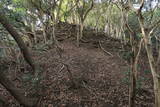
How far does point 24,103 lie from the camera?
4684 millimetres

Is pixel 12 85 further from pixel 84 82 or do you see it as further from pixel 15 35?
pixel 84 82

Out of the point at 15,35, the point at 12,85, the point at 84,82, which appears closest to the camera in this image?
the point at 12,85

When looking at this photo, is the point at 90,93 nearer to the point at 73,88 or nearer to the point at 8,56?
the point at 73,88

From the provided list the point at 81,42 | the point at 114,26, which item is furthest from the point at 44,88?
the point at 114,26

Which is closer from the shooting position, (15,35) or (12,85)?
(12,85)

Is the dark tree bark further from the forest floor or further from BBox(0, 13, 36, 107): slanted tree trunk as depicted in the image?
the forest floor

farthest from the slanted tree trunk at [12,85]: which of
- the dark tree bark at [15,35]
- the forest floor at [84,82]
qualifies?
the forest floor at [84,82]

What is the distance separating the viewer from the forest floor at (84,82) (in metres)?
5.92

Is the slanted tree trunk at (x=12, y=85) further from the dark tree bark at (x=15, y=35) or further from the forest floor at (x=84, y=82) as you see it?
the forest floor at (x=84, y=82)

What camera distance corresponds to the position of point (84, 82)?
6.94 metres

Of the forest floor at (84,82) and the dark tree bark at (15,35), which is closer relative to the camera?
the dark tree bark at (15,35)

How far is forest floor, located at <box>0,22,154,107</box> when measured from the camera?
5918 mm

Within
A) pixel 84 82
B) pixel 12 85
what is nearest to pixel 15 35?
pixel 12 85

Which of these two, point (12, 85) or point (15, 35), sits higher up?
point (15, 35)
